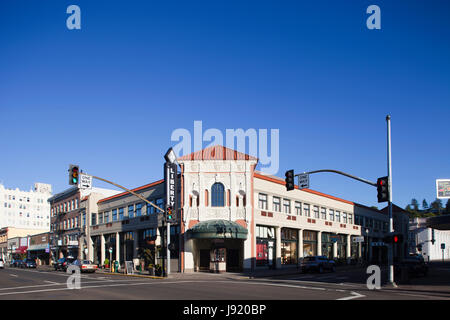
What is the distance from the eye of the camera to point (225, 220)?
40375 mm

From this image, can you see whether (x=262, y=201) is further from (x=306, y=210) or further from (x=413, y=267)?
(x=413, y=267)

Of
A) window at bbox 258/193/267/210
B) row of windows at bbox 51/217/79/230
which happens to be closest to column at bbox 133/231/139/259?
window at bbox 258/193/267/210

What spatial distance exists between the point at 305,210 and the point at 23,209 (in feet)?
390

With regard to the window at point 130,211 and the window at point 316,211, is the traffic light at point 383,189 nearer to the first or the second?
the window at point 316,211

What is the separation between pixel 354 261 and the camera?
189 feet

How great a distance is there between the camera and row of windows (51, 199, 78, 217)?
68.2m

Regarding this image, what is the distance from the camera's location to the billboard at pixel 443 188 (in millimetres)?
32312

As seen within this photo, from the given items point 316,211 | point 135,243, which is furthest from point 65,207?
point 316,211

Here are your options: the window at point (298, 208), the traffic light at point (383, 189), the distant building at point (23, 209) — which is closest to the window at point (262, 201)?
the window at point (298, 208)

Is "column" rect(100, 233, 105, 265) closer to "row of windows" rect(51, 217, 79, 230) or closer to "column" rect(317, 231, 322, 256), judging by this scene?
"row of windows" rect(51, 217, 79, 230)
